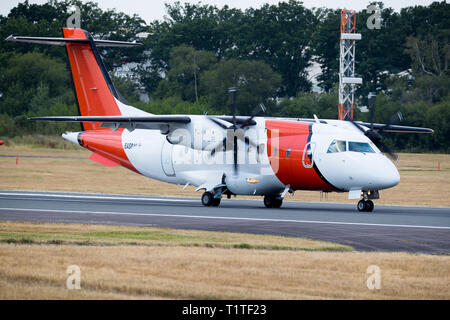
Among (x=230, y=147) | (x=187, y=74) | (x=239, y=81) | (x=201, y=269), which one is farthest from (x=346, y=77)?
(x=201, y=269)

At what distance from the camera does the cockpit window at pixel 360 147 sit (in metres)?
24.6

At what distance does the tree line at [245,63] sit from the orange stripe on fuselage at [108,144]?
2591 centimetres

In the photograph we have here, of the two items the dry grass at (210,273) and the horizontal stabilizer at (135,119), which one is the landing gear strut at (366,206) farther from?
the dry grass at (210,273)

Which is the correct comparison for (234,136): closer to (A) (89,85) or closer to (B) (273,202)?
(B) (273,202)

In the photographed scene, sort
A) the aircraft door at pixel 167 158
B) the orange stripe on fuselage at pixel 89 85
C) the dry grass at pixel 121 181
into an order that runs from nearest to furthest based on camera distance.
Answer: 1. the aircraft door at pixel 167 158
2. the orange stripe on fuselage at pixel 89 85
3. the dry grass at pixel 121 181

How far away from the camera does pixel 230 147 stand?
27281 mm

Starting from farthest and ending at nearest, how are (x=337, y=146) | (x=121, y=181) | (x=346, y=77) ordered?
(x=346, y=77)
(x=121, y=181)
(x=337, y=146)

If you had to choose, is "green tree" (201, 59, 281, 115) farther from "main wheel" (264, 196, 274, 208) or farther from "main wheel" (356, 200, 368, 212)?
"main wheel" (356, 200, 368, 212)

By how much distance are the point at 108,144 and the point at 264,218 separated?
1080cm

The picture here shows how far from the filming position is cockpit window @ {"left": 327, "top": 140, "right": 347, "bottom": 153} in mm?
24688

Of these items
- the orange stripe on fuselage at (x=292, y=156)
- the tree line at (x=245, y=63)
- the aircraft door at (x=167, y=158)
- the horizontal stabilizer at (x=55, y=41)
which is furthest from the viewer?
the tree line at (x=245, y=63)

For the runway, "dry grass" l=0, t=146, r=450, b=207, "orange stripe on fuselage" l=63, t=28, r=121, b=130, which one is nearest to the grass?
the runway

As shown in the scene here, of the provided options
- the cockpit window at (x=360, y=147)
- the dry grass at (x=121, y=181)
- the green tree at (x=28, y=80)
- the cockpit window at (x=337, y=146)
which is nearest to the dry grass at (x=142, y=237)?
the cockpit window at (x=337, y=146)

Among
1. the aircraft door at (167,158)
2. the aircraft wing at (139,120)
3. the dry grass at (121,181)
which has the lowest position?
the dry grass at (121,181)
